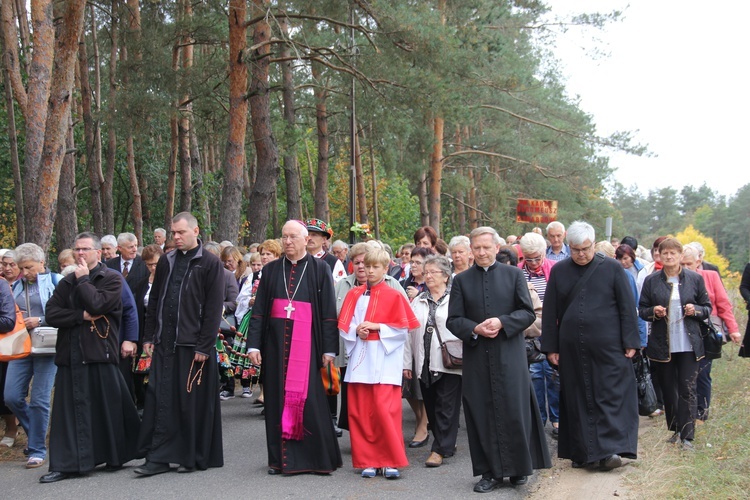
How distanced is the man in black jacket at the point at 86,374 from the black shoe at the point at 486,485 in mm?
3093

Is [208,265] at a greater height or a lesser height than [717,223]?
lesser

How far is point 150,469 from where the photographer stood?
7.37 metres

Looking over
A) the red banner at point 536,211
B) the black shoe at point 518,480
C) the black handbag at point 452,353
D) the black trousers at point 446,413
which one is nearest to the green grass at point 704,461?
the black shoe at point 518,480

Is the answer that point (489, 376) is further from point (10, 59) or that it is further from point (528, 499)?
point (10, 59)

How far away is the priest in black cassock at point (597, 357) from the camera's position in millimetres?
7289

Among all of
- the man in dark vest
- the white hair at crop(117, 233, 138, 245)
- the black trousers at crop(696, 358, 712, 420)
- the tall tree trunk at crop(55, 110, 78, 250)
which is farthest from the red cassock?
the tall tree trunk at crop(55, 110, 78, 250)

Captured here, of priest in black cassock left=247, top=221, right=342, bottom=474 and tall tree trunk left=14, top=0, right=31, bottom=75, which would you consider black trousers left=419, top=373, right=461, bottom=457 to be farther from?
tall tree trunk left=14, top=0, right=31, bottom=75

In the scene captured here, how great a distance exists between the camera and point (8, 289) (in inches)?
307

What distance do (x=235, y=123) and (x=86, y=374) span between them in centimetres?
974

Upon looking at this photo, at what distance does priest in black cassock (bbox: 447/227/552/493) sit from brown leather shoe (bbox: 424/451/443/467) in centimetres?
81

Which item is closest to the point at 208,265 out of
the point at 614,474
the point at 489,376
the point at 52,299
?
the point at 52,299

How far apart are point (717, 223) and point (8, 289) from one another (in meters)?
126

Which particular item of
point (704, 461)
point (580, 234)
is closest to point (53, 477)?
point (580, 234)

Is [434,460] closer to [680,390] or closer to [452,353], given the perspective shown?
[452,353]
